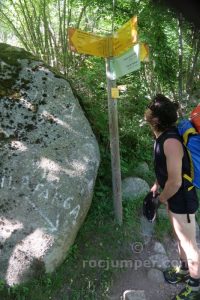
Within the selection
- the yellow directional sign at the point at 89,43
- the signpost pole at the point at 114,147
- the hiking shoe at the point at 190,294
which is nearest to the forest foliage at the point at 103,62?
the signpost pole at the point at 114,147

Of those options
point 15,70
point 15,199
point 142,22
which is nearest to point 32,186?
point 15,199

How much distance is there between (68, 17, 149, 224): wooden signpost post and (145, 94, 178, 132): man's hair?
0.57 meters

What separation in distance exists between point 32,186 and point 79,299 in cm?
115

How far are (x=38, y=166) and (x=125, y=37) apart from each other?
1547 mm

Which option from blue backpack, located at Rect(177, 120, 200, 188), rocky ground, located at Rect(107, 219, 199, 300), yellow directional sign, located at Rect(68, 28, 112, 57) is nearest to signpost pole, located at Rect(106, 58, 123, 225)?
yellow directional sign, located at Rect(68, 28, 112, 57)

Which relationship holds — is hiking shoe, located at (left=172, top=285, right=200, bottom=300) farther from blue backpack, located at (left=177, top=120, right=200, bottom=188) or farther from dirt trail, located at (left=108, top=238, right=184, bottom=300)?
blue backpack, located at (left=177, top=120, right=200, bottom=188)

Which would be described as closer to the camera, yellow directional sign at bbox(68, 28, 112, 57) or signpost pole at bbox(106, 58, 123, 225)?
yellow directional sign at bbox(68, 28, 112, 57)

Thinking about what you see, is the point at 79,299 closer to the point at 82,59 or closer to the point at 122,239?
the point at 122,239

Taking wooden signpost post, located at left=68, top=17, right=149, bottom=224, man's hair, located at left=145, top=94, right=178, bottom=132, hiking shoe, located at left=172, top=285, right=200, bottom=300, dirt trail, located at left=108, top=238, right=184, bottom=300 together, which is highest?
wooden signpost post, located at left=68, top=17, right=149, bottom=224

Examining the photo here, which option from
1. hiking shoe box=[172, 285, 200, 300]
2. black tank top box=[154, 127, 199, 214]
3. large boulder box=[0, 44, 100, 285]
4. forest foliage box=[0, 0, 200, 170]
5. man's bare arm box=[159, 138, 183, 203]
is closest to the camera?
man's bare arm box=[159, 138, 183, 203]

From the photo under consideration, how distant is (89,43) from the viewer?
3422mm

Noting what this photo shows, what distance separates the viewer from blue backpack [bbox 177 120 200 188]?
271 centimetres

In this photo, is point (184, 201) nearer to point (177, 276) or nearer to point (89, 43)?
point (177, 276)

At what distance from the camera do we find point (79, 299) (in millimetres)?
3184
